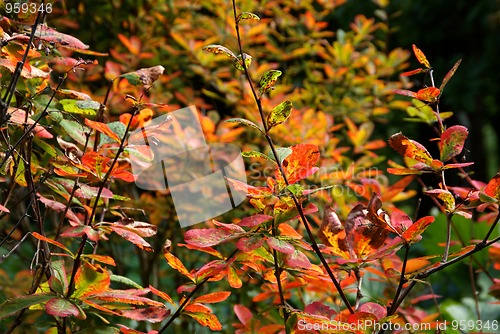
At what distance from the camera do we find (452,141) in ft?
3.13

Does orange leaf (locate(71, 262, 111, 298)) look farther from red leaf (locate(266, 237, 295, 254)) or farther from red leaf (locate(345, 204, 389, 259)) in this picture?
red leaf (locate(345, 204, 389, 259))

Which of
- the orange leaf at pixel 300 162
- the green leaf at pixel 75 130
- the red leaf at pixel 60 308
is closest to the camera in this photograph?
the red leaf at pixel 60 308

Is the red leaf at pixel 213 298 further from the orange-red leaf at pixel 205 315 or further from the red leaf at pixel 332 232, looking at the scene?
the red leaf at pixel 332 232

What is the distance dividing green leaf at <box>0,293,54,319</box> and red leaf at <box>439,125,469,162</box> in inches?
25.6

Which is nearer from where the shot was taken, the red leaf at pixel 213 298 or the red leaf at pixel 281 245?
the red leaf at pixel 281 245

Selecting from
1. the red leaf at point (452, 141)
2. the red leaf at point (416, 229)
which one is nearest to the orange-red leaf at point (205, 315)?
the red leaf at point (416, 229)

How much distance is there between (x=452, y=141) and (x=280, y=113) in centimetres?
28

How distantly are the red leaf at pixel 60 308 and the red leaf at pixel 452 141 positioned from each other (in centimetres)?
61

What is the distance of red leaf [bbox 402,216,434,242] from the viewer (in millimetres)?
872

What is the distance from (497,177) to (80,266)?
69 centimetres

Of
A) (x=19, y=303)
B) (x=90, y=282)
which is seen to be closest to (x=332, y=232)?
(x=90, y=282)

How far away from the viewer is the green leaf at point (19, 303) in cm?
86

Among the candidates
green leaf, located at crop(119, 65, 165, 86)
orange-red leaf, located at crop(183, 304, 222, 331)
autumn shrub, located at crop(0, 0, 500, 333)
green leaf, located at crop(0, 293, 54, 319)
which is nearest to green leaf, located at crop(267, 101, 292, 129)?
autumn shrub, located at crop(0, 0, 500, 333)

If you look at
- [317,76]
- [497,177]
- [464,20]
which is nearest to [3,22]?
[497,177]
